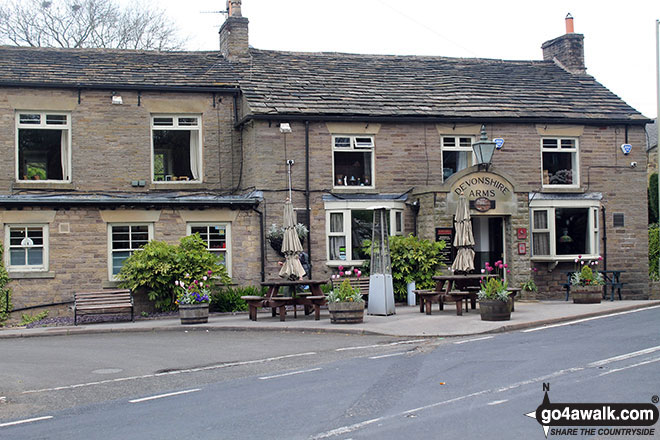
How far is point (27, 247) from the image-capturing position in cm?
2047

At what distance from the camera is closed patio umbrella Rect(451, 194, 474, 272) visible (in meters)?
19.2

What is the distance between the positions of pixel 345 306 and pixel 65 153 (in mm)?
10421

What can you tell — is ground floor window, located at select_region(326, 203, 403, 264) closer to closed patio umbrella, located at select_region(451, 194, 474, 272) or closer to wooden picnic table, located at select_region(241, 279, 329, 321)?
closed patio umbrella, located at select_region(451, 194, 474, 272)

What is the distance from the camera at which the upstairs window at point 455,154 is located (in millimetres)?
23891

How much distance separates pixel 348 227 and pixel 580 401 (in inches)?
564

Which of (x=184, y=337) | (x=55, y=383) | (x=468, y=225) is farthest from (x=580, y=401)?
(x=468, y=225)

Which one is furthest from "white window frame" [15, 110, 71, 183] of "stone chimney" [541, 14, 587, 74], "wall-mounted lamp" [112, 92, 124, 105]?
"stone chimney" [541, 14, 587, 74]

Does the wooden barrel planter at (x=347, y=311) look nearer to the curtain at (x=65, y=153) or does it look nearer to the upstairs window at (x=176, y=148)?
the upstairs window at (x=176, y=148)

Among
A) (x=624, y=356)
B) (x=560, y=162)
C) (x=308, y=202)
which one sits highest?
(x=560, y=162)

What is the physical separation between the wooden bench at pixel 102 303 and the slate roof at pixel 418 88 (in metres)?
6.24

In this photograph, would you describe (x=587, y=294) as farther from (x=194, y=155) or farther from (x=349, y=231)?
(x=194, y=155)

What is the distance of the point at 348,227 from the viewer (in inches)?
888

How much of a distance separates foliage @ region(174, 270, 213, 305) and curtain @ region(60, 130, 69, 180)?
555cm

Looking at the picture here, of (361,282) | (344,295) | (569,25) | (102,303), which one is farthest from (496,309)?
(569,25)
